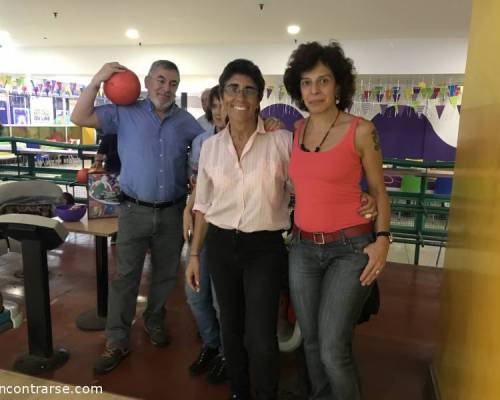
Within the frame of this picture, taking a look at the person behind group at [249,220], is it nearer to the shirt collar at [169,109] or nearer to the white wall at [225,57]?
the shirt collar at [169,109]

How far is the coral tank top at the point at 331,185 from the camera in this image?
148 cm

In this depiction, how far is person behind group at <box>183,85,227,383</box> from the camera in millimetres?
2180

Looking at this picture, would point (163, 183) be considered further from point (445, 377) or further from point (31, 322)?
point (445, 377)

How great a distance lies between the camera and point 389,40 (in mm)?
7816

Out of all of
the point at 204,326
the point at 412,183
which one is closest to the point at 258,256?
the point at 204,326

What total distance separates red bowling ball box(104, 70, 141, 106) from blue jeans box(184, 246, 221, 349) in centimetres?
89

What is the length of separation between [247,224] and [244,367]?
655 mm

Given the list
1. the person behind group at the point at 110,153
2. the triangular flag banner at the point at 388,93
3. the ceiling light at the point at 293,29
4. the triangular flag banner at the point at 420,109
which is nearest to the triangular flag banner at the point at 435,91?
the triangular flag banner at the point at 420,109

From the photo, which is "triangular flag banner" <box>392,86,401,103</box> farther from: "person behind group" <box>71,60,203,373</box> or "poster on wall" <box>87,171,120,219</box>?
"poster on wall" <box>87,171,120,219</box>

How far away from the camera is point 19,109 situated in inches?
470

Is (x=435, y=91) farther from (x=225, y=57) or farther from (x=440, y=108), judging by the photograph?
(x=225, y=57)

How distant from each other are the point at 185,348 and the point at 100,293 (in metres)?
0.71

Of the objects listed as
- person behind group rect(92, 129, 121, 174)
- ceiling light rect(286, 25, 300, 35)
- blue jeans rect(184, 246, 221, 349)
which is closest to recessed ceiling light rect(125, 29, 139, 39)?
ceiling light rect(286, 25, 300, 35)

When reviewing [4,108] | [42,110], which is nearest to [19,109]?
[4,108]
